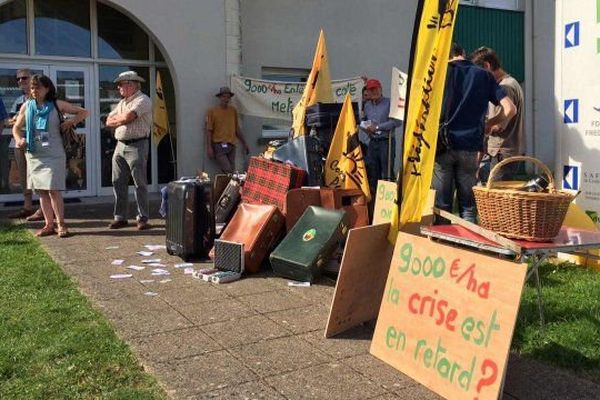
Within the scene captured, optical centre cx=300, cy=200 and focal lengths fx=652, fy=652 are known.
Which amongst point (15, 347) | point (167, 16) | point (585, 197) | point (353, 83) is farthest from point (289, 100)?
point (15, 347)

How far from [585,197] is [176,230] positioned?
3.89 metres

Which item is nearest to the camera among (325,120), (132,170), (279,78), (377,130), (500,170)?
(500,170)

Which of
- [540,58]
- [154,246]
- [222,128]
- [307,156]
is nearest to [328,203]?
[307,156]

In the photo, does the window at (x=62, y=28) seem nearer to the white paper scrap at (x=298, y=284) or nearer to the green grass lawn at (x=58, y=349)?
the green grass lawn at (x=58, y=349)

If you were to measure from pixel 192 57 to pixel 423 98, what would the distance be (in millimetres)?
7842

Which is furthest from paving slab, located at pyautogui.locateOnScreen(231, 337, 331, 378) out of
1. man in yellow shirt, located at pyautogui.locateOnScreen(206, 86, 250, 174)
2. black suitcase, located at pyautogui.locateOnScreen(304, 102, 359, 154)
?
man in yellow shirt, located at pyautogui.locateOnScreen(206, 86, 250, 174)

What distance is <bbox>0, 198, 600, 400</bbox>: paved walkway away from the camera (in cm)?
340

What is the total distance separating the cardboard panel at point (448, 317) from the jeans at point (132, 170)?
465 cm

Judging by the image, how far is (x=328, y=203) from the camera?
19.9ft

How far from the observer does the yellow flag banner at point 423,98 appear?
146 inches

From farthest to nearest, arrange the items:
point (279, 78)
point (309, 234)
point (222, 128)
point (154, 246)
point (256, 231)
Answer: point (279, 78), point (222, 128), point (154, 246), point (256, 231), point (309, 234)

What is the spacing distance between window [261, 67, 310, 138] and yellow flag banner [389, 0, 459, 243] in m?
8.39

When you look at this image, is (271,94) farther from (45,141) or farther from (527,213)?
(527,213)

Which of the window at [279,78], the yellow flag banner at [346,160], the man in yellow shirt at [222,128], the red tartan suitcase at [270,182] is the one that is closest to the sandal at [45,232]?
the red tartan suitcase at [270,182]
